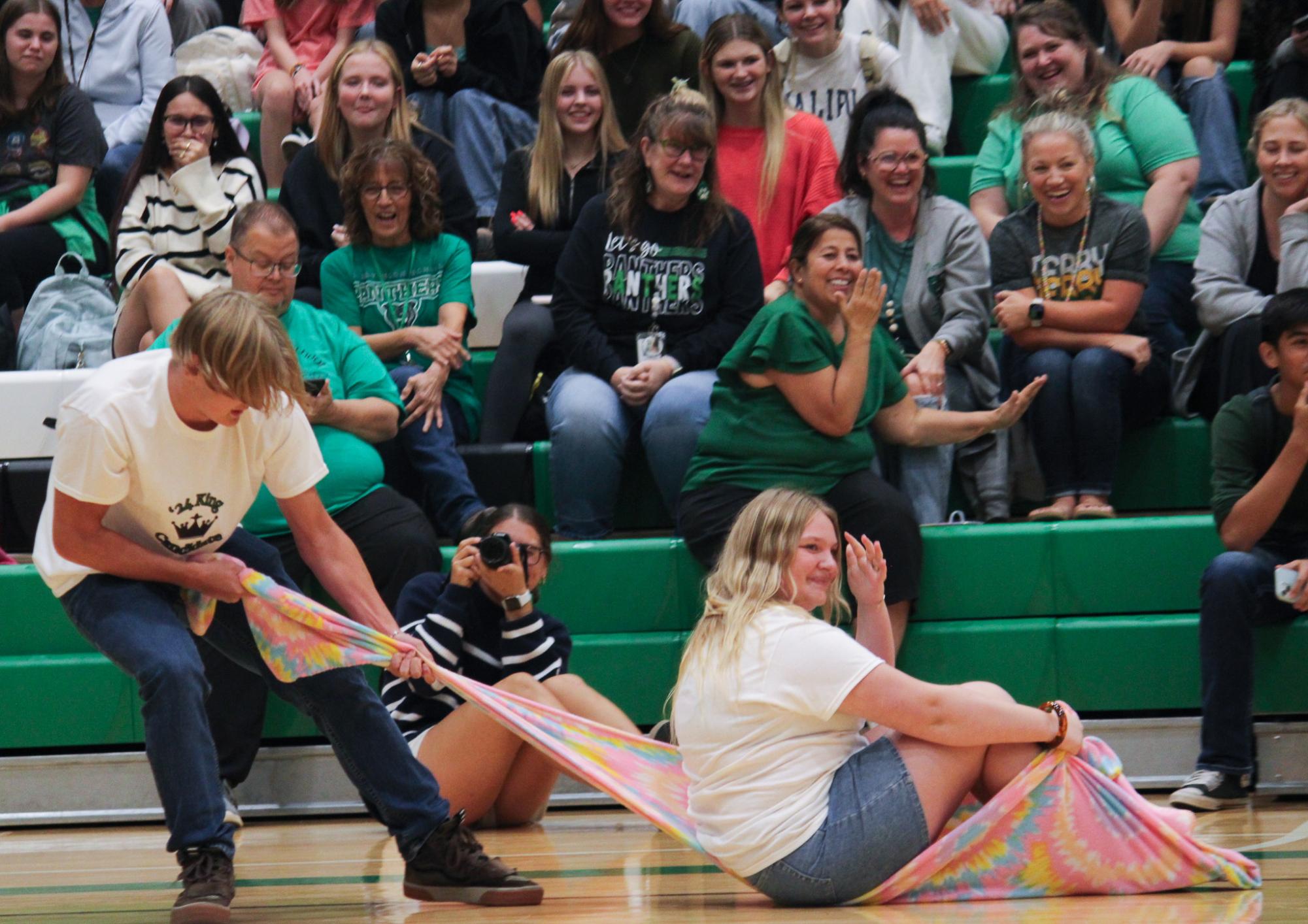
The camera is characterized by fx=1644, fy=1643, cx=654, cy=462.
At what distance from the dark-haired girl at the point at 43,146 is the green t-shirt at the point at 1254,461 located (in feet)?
11.7

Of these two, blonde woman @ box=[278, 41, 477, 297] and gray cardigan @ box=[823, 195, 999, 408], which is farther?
blonde woman @ box=[278, 41, 477, 297]

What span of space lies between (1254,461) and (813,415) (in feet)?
3.42

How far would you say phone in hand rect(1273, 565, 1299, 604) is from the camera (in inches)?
147

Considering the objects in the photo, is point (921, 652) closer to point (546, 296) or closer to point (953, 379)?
point (953, 379)

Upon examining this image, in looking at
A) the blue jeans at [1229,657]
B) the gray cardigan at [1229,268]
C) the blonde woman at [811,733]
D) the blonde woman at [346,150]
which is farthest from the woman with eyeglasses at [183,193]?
the blue jeans at [1229,657]

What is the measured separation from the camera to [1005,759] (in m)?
2.70

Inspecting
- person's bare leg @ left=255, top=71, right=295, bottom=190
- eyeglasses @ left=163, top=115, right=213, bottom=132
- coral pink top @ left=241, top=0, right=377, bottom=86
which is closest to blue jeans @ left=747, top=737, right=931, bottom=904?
eyeglasses @ left=163, top=115, right=213, bottom=132

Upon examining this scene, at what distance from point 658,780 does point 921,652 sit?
1.16 meters

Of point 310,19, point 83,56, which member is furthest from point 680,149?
point 83,56

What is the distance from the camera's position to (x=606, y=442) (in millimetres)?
4254

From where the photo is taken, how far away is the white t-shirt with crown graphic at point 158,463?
2607mm

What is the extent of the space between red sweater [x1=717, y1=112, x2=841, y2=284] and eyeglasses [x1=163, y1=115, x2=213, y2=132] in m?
1.51

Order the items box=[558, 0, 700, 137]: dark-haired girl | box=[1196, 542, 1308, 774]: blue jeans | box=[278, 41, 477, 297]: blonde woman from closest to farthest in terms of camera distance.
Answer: box=[1196, 542, 1308, 774]: blue jeans
box=[278, 41, 477, 297]: blonde woman
box=[558, 0, 700, 137]: dark-haired girl

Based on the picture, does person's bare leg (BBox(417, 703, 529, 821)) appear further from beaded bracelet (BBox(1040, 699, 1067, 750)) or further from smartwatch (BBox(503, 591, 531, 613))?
beaded bracelet (BBox(1040, 699, 1067, 750))
